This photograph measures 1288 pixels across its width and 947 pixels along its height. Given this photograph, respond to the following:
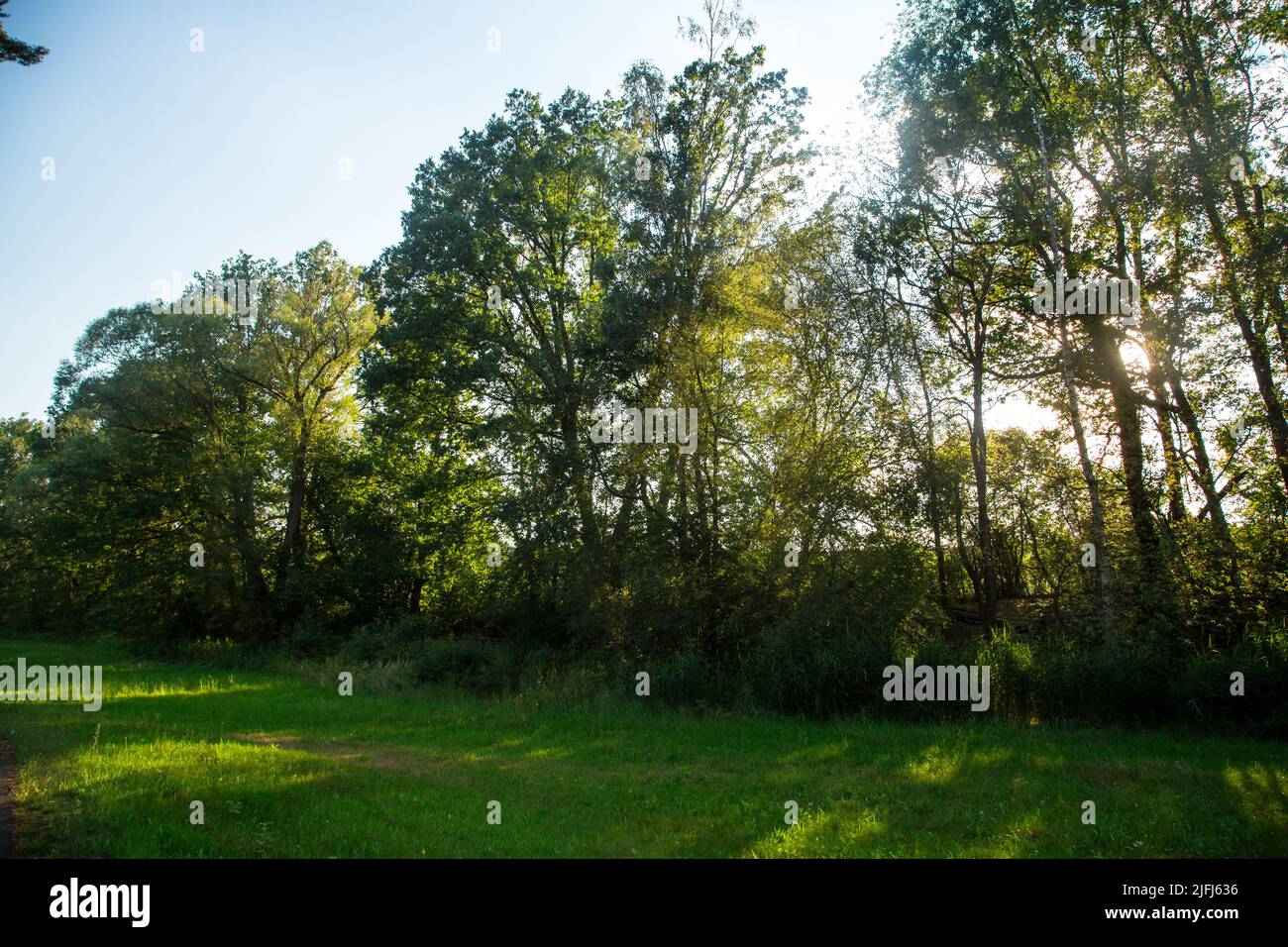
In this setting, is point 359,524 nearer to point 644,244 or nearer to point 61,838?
point 644,244

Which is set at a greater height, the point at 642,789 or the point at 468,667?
the point at 642,789

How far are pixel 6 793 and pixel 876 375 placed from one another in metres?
17.8

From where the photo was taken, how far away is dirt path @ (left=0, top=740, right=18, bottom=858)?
633 cm
